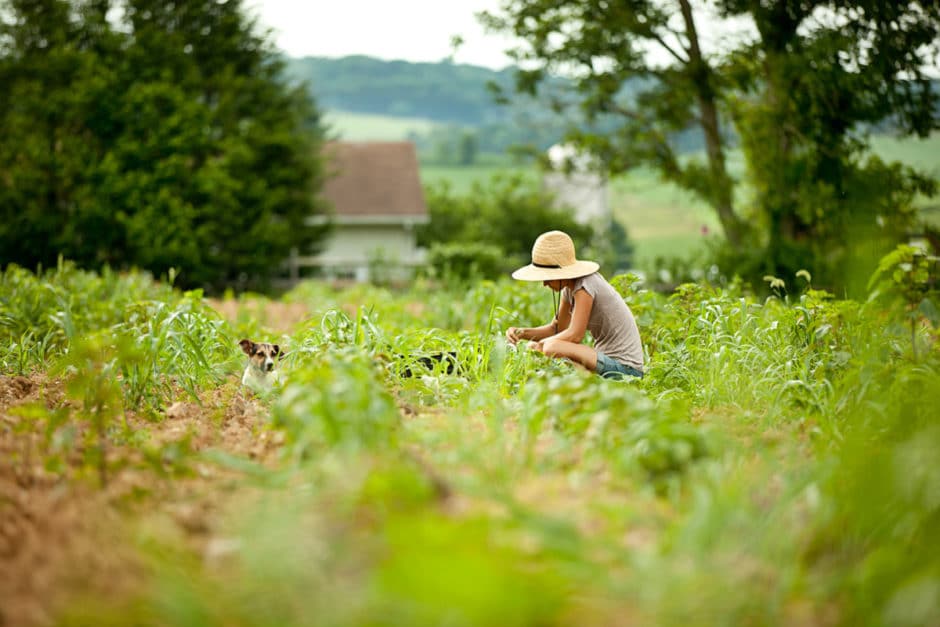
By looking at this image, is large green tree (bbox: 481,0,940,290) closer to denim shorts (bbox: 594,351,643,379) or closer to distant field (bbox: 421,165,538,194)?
denim shorts (bbox: 594,351,643,379)

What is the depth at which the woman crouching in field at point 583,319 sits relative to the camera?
516cm

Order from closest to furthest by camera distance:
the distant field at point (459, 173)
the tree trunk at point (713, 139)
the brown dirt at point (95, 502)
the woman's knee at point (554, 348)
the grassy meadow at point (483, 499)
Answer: the grassy meadow at point (483, 499)
the brown dirt at point (95, 502)
the woman's knee at point (554, 348)
the tree trunk at point (713, 139)
the distant field at point (459, 173)

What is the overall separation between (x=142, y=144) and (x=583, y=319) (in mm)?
14549

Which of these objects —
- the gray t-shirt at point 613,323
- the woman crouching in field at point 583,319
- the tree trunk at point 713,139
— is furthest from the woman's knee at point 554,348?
the tree trunk at point 713,139

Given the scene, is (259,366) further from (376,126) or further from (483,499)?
(376,126)

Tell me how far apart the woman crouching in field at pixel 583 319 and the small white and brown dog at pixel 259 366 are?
58.8 inches

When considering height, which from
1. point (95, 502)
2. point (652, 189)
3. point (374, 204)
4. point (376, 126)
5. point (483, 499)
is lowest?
point (95, 502)

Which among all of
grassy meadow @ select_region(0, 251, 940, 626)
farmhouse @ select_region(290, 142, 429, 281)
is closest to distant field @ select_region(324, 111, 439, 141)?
farmhouse @ select_region(290, 142, 429, 281)

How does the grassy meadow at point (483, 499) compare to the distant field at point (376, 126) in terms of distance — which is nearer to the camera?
the grassy meadow at point (483, 499)

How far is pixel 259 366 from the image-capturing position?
4973mm

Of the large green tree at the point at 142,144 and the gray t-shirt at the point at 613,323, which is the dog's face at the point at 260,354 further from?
the large green tree at the point at 142,144

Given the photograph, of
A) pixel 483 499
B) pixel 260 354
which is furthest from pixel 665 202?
pixel 483 499

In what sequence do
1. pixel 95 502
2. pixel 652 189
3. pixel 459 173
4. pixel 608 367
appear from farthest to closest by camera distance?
pixel 459 173 < pixel 652 189 < pixel 608 367 < pixel 95 502

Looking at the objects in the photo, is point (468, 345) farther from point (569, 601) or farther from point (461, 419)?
point (569, 601)
